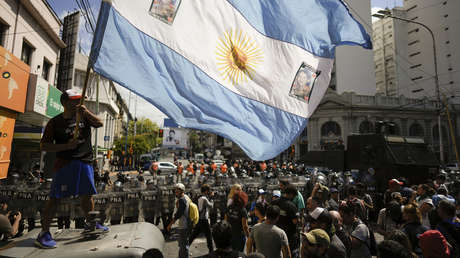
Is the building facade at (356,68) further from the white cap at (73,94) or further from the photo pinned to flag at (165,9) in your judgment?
the white cap at (73,94)

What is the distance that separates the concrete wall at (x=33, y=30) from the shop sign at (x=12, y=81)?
6.86 feet

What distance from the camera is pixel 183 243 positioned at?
5156 millimetres

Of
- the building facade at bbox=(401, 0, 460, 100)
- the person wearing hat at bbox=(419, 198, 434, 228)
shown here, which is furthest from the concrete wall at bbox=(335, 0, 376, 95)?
the person wearing hat at bbox=(419, 198, 434, 228)

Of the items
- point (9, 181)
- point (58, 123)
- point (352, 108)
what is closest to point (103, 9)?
point (58, 123)

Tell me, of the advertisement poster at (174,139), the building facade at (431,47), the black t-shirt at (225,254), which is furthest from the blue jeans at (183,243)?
the building facade at (431,47)

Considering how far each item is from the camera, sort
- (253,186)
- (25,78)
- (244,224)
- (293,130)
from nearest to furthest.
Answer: (293,130) → (244,224) → (253,186) → (25,78)

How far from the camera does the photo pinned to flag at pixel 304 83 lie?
16.1 ft

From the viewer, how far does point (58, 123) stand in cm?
289

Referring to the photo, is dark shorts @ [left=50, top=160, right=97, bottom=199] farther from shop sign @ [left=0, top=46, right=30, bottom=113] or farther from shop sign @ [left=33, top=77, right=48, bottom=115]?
shop sign @ [left=33, top=77, right=48, bottom=115]

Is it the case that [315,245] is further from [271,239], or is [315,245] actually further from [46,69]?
[46,69]

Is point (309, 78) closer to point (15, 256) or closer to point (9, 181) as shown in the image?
point (15, 256)

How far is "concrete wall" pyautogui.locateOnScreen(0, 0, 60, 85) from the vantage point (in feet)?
39.4

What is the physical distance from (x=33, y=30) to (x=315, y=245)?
17.6m

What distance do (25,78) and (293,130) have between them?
12.6 m
